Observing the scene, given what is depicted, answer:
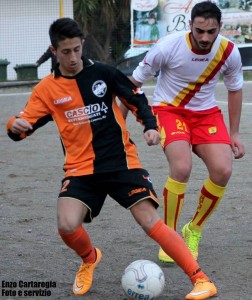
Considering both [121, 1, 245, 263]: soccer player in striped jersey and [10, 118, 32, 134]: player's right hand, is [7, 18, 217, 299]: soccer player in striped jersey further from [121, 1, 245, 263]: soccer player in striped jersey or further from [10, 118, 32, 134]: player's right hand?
[121, 1, 245, 263]: soccer player in striped jersey

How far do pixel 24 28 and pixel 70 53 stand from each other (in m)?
22.6

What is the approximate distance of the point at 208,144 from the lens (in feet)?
18.8

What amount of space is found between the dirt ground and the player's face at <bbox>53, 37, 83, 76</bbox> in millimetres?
1419

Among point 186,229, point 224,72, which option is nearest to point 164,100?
point 224,72

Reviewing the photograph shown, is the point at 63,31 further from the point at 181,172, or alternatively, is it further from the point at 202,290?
the point at 202,290

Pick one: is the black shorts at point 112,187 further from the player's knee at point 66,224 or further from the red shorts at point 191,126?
the red shorts at point 191,126

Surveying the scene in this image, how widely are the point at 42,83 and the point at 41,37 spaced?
Result: 2245 centimetres

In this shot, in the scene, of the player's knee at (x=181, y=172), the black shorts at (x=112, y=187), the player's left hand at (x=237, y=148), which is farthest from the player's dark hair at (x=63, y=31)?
the player's left hand at (x=237, y=148)

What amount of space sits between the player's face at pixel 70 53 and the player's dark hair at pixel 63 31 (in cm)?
3

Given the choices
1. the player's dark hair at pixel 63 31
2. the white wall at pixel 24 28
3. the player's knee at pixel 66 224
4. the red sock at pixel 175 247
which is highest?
the player's dark hair at pixel 63 31

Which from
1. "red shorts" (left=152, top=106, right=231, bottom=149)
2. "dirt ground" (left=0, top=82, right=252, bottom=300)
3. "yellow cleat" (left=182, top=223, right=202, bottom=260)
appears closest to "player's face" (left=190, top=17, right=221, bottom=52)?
"red shorts" (left=152, top=106, right=231, bottom=149)

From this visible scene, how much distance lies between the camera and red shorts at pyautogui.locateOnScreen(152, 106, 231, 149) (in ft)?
18.9

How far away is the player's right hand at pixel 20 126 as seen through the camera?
15.8 ft

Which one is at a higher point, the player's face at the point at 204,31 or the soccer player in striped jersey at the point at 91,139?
the player's face at the point at 204,31
